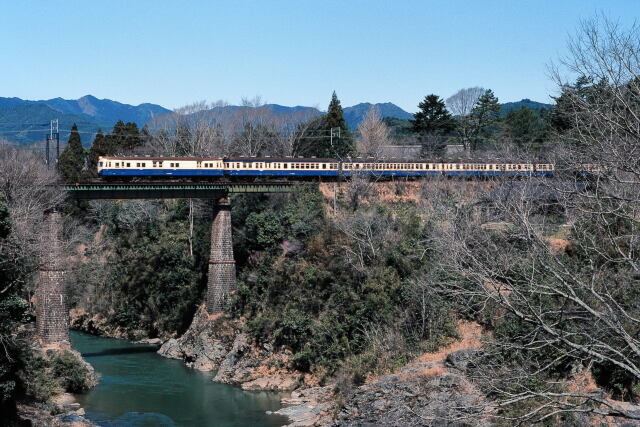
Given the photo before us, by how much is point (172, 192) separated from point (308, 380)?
15969mm

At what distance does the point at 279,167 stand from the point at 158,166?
28.7 ft

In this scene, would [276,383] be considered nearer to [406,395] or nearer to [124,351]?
[406,395]

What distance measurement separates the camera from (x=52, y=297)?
4600cm

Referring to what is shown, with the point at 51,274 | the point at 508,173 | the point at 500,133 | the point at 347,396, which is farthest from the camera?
the point at 500,133

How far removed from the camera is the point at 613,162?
13742 mm

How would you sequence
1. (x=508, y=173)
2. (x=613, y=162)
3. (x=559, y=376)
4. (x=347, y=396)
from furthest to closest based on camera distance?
(x=508, y=173) → (x=347, y=396) → (x=559, y=376) → (x=613, y=162)

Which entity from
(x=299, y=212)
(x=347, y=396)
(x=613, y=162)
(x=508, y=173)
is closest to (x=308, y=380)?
(x=347, y=396)

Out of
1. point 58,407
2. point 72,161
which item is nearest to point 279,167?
point 72,161

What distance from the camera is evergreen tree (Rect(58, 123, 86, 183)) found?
72.8 metres

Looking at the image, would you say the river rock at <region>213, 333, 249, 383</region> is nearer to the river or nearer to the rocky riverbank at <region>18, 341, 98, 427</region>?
the river

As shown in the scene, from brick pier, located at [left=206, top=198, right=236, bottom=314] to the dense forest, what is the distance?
102cm

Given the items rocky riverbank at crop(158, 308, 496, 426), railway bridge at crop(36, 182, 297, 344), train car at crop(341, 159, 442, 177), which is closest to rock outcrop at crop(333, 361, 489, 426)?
rocky riverbank at crop(158, 308, 496, 426)

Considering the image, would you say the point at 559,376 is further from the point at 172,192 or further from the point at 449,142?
the point at 449,142

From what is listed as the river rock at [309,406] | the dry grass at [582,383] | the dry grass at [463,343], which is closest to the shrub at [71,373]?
the river rock at [309,406]
